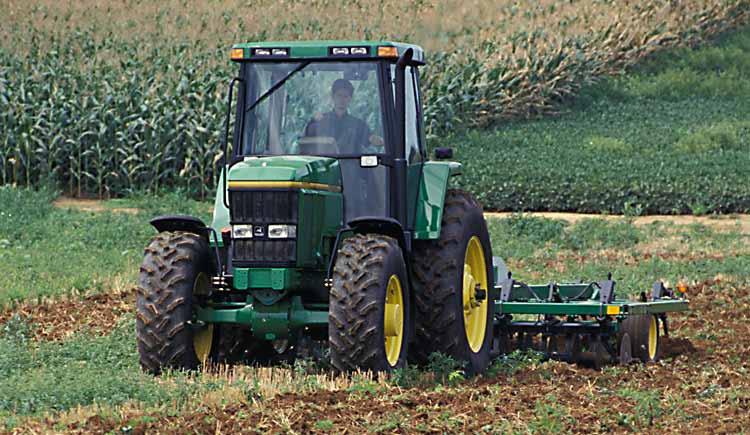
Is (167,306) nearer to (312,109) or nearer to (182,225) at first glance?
(182,225)

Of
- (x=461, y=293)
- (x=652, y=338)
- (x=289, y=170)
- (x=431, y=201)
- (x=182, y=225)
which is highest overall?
(x=289, y=170)

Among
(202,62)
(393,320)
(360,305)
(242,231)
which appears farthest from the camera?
(202,62)

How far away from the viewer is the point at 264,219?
31.0 ft

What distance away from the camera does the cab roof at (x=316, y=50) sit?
396 inches

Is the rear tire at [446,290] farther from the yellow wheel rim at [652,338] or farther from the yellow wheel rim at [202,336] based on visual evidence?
the yellow wheel rim at [652,338]

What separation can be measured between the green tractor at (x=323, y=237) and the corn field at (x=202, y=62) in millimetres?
15425

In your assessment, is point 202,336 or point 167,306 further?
point 202,336

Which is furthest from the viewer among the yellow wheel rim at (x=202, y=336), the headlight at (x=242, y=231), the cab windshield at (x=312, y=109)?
the cab windshield at (x=312, y=109)

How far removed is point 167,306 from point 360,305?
1.43 meters

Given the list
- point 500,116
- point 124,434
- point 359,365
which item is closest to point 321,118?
point 359,365

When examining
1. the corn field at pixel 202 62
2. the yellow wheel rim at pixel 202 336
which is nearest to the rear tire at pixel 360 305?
the yellow wheel rim at pixel 202 336

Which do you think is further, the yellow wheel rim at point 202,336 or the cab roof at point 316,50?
the cab roof at point 316,50

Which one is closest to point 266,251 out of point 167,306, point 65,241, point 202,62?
point 167,306

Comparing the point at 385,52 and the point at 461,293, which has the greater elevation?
the point at 385,52
